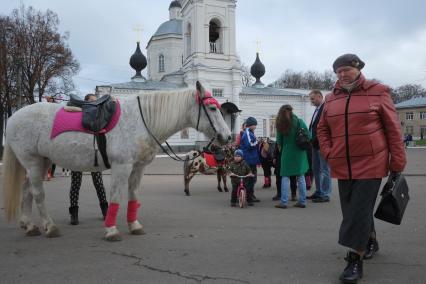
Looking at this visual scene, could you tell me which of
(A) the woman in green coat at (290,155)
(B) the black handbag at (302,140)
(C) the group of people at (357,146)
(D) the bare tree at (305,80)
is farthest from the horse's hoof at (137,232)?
(D) the bare tree at (305,80)

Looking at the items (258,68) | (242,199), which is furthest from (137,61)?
(242,199)

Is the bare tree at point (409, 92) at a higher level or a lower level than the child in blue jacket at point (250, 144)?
higher

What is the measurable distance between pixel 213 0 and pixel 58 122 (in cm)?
3724

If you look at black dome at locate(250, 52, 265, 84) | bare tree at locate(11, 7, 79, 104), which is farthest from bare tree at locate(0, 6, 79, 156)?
black dome at locate(250, 52, 265, 84)

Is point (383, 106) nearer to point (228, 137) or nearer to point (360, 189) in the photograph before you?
point (360, 189)

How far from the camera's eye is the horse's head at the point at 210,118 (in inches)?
201

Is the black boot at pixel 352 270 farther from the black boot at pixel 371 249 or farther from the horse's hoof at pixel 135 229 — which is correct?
the horse's hoof at pixel 135 229

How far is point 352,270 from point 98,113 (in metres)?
3.45

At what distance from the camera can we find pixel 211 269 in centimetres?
393

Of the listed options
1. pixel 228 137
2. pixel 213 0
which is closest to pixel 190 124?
pixel 228 137

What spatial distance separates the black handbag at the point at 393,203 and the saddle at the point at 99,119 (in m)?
3.22

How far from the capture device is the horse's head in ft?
16.7

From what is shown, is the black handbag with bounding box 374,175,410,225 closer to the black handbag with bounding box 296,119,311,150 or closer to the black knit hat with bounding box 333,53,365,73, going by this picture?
the black knit hat with bounding box 333,53,365,73

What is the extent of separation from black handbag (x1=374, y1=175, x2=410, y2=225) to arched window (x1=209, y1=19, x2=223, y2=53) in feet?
126
